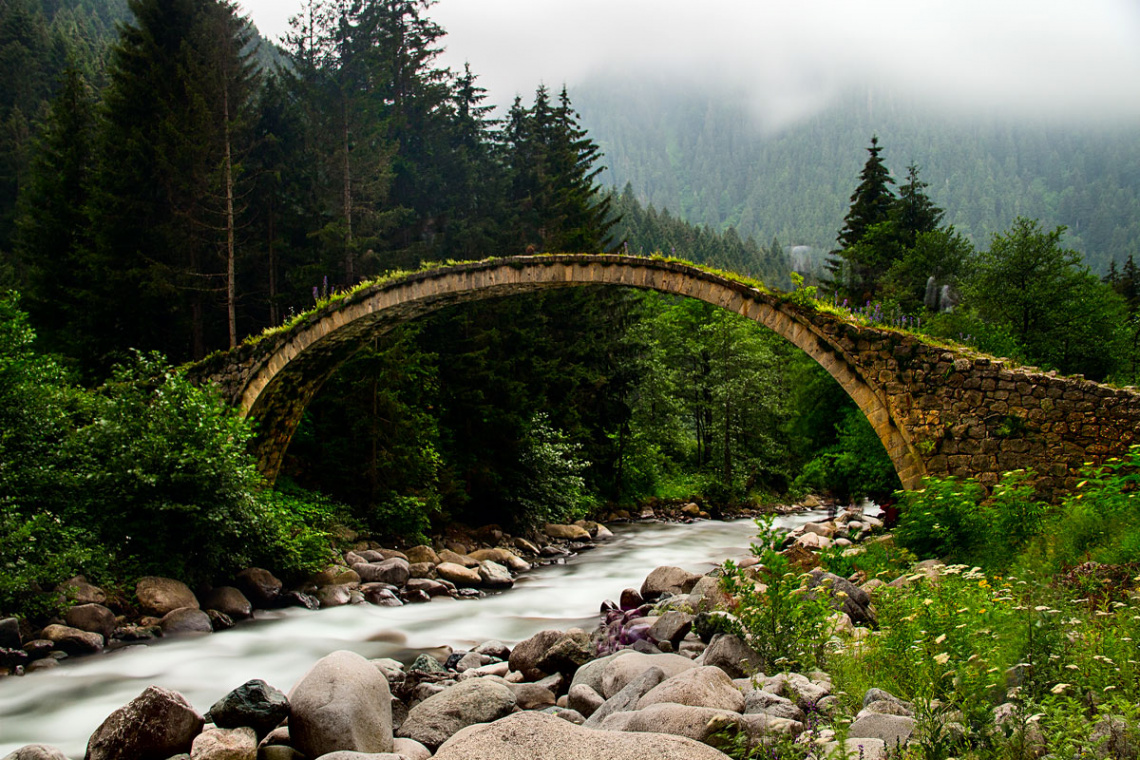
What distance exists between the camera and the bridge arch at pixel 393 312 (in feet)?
38.9

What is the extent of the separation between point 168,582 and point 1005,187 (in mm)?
222918

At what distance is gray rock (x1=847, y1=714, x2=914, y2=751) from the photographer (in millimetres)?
3461

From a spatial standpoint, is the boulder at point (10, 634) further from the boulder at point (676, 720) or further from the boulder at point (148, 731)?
the boulder at point (676, 720)

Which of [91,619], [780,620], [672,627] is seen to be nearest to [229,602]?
[91,619]

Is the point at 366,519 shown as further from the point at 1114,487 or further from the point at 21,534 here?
the point at 1114,487

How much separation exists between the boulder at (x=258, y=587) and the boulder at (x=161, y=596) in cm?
98

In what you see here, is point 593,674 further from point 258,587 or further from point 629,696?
point 258,587

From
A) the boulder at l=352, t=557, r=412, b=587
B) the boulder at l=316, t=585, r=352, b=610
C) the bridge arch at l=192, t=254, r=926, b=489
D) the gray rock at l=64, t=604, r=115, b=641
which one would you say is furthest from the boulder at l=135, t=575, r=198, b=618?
the bridge arch at l=192, t=254, r=926, b=489

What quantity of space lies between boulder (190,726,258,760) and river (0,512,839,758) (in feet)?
5.36

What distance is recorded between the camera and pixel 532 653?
7492mm

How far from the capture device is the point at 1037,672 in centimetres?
374

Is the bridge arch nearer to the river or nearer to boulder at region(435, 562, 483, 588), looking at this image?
boulder at region(435, 562, 483, 588)

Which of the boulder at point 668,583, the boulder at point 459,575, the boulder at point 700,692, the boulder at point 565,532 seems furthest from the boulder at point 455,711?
the boulder at point 565,532

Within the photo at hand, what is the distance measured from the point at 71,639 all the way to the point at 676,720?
7374 mm
